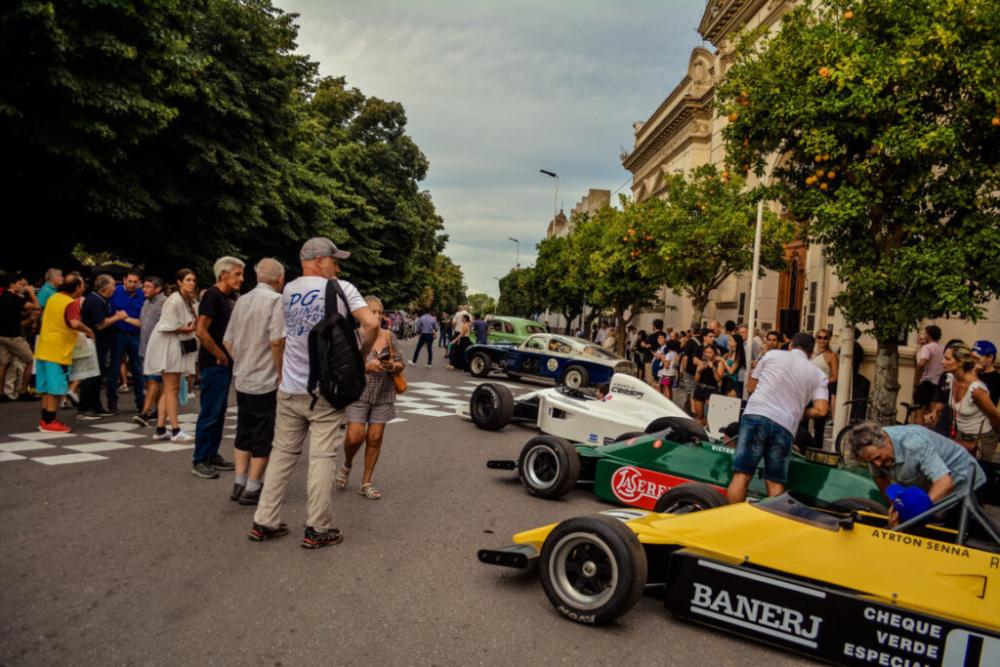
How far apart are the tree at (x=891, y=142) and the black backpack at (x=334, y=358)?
7.45 metres

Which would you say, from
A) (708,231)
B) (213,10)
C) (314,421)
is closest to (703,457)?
(314,421)

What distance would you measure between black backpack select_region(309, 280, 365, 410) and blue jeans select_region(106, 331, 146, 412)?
6315 millimetres

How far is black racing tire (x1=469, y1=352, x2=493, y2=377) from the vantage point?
18781 millimetres

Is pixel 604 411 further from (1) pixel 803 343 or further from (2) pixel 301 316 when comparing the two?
(2) pixel 301 316

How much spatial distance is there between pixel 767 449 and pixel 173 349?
600 centimetres

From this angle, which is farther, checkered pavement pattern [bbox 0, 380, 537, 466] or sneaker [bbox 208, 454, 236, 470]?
checkered pavement pattern [bbox 0, 380, 537, 466]

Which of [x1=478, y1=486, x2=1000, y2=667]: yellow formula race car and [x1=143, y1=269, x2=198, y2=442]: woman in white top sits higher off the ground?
[x1=143, y1=269, x2=198, y2=442]: woman in white top

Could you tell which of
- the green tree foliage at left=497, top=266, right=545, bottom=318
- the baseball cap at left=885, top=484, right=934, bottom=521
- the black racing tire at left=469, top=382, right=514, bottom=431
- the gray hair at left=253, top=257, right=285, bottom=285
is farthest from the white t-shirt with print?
the green tree foliage at left=497, top=266, right=545, bottom=318

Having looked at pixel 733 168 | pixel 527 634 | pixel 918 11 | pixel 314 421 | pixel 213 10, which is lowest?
pixel 527 634

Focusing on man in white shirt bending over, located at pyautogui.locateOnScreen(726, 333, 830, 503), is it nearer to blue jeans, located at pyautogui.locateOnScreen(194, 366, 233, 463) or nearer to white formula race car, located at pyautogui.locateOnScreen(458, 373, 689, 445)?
→ white formula race car, located at pyautogui.locateOnScreen(458, 373, 689, 445)

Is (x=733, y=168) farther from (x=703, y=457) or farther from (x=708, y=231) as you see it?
(x=708, y=231)

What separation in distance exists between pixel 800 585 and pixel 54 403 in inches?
318

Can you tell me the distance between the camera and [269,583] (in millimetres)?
4008

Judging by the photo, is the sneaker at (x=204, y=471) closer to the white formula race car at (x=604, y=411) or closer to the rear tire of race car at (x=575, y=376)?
the white formula race car at (x=604, y=411)
